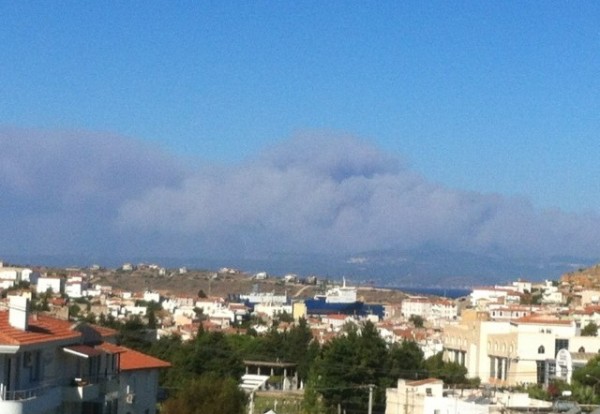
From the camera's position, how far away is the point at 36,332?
2142cm

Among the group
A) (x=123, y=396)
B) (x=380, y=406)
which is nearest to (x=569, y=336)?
(x=380, y=406)

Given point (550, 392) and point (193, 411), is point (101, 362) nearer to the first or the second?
point (193, 411)

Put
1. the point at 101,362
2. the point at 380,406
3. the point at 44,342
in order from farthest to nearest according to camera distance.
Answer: the point at 380,406 → the point at 101,362 → the point at 44,342

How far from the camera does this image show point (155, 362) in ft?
111

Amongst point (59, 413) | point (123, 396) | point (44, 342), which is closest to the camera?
point (44, 342)

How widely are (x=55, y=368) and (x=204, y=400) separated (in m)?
14.1

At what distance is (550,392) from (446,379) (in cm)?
1879

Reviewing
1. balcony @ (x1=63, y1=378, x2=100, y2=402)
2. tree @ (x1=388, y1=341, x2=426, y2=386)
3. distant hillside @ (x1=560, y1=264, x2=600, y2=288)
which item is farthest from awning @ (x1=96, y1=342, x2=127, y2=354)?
distant hillside @ (x1=560, y1=264, x2=600, y2=288)

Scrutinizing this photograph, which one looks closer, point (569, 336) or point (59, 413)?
point (59, 413)

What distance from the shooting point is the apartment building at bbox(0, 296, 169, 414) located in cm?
1961

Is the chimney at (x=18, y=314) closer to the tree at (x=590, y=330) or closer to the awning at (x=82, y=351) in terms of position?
the awning at (x=82, y=351)

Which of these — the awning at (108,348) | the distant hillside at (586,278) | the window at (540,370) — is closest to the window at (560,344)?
the window at (540,370)

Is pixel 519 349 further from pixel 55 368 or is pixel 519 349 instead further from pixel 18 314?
pixel 18 314

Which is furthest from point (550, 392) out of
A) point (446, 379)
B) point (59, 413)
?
point (59, 413)
